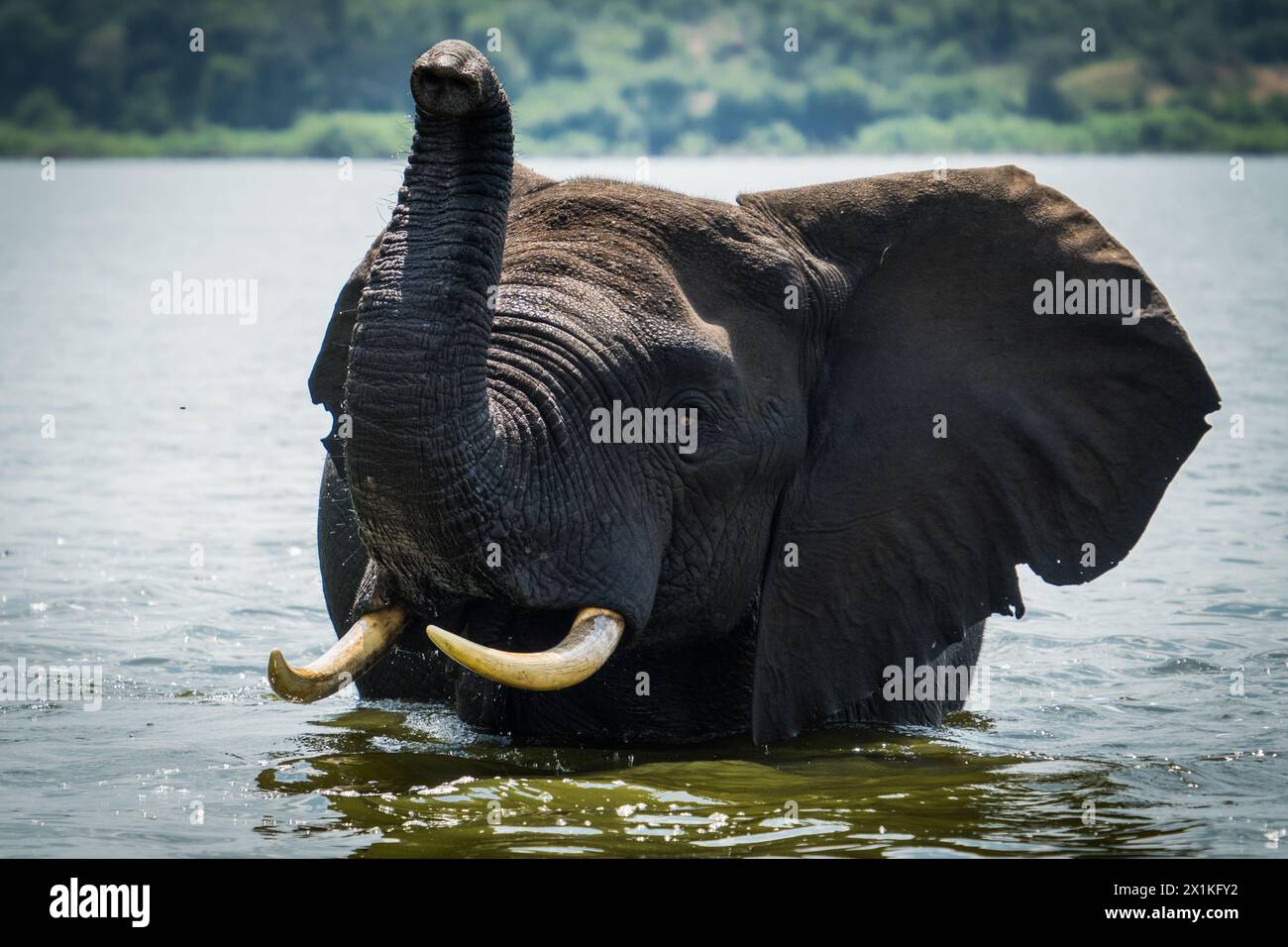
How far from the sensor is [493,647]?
735 centimetres

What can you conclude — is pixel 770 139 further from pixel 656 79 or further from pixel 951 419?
pixel 951 419

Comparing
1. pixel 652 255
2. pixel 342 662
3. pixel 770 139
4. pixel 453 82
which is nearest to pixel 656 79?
pixel 770 139

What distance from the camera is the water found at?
7.54 meters

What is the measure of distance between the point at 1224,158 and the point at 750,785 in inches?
4607

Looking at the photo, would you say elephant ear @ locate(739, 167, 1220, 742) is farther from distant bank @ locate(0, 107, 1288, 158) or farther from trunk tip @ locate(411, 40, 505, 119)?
distant bank @ locate(0, 107, 1288, 158)

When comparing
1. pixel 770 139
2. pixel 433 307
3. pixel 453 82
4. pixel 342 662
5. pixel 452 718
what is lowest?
pixel 452 718

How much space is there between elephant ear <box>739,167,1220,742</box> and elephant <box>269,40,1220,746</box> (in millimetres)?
11

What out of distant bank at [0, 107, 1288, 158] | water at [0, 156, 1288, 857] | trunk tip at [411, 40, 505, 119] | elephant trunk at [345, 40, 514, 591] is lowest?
water at [0, 156, 1288, 857]

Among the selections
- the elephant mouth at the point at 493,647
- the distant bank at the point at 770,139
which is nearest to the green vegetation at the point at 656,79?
the distant bank at the point at 770,139

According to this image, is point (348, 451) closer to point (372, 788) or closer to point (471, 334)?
point (471, 334)

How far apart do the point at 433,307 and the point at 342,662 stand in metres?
1.30

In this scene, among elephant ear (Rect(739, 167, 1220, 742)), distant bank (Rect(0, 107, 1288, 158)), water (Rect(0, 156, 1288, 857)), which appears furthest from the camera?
distant bank (Rect(0, 107, 1288, 158))

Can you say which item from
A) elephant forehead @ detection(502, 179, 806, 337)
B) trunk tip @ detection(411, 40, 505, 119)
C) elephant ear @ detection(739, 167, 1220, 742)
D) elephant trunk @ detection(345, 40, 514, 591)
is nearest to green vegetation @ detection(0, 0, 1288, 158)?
elephant ear @ detection(739, 167, 1220, 742)

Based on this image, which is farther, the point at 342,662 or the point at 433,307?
the point at 342,662
